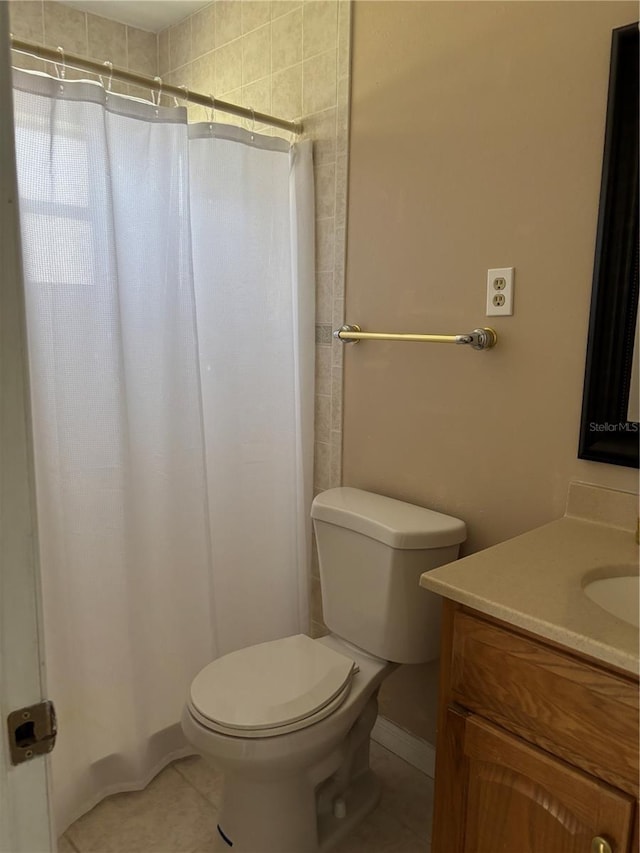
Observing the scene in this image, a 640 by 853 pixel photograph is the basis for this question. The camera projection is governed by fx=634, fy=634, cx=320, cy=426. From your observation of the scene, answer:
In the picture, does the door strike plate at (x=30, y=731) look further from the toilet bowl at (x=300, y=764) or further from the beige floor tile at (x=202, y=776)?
the beige floor tile at (x=202, y=776)

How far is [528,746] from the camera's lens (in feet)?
3.51

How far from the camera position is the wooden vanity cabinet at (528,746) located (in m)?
0.96

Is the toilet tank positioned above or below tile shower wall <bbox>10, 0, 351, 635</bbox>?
below

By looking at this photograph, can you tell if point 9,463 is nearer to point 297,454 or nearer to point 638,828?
point 638,828

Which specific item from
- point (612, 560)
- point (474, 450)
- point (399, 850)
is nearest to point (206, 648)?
point (399, 850)

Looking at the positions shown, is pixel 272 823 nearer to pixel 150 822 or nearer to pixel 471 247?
pixel 150 822

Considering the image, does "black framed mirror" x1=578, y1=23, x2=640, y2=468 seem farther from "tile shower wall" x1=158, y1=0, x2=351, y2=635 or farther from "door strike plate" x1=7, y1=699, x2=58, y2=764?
"door strike plate" x1=7, y1=699, x2=58, y2=764

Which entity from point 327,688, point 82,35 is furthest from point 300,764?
point 82,35

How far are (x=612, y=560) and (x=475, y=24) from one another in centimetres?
130

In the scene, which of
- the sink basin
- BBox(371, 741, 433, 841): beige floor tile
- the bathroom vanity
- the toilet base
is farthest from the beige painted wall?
the toilet base

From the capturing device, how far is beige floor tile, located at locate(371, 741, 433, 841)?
1745 millimetres

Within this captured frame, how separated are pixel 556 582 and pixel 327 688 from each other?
26.2 inches

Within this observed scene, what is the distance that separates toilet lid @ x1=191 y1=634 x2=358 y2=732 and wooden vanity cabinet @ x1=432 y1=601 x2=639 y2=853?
0.37 meters

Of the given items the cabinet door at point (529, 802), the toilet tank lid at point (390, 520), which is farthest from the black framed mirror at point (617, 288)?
the cabinet door at point (529, 802)
